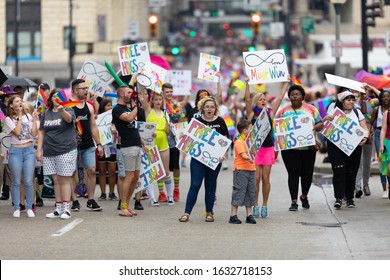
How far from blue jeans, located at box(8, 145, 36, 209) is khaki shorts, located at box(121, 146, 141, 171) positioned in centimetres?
122

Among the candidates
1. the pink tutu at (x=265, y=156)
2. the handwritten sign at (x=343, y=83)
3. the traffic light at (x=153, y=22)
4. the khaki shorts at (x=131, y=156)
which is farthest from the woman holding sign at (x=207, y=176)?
the traffic light at (x=153, y=22)

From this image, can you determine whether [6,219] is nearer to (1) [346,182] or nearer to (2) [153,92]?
(2) [153,92]

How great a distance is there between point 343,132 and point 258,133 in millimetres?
2029

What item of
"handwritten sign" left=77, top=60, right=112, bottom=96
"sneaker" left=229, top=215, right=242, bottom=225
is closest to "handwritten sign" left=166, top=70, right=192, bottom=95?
"handwritten sign" left=77, top=60, right=112, bottom=96

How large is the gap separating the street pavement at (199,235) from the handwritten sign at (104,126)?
3.30 feet

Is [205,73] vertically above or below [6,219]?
above

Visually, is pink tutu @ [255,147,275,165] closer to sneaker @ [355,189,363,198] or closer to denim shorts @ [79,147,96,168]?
denim shorts @ [79,147,96,168]

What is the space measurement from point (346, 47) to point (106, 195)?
50.7 meters

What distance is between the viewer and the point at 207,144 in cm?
1600

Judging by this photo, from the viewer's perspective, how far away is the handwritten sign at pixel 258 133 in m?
16.0

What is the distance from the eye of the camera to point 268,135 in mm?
16625

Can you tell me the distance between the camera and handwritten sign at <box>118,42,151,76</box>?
1942 centimetres

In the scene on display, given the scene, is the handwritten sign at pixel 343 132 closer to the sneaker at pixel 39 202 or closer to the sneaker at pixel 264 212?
the sneaker at pixel 264 212

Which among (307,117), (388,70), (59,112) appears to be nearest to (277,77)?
(307,117)
